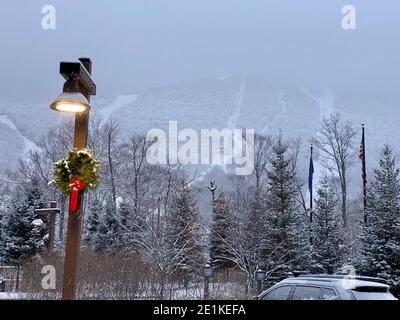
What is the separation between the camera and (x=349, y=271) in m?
17.1

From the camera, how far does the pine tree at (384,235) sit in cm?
1587

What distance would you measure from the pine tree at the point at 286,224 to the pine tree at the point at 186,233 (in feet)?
11.0

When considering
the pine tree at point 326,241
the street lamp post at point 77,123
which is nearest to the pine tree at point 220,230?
the pine tree at point 326,241

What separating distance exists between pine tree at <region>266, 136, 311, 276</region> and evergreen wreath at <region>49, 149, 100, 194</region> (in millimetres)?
15329

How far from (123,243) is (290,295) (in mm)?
19207

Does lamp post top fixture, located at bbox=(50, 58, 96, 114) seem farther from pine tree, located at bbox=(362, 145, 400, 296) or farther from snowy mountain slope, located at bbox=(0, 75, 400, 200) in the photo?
snowy mountain slope, located at bbox=(0, 75, 400, 200)

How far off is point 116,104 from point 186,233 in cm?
2127

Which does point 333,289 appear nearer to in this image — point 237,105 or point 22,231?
point 22,231

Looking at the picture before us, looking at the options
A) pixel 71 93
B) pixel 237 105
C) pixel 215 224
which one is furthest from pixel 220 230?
pixel 237 105

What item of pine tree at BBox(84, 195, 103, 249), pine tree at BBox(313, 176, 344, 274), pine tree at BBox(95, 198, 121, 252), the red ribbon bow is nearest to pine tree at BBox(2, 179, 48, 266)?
pine tree at BBox(84, 195, 103, 249)

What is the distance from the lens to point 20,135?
116 ft

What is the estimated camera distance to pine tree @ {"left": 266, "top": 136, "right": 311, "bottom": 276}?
1972cm
